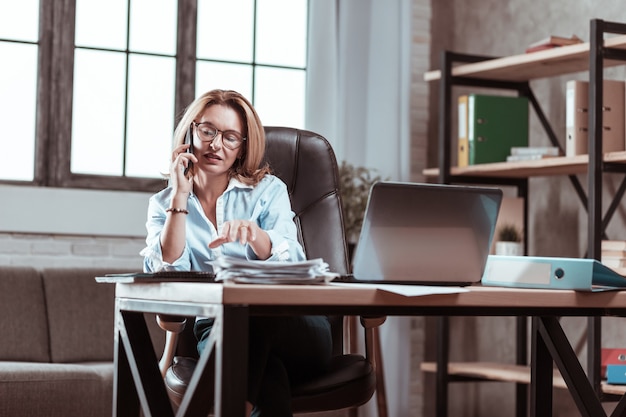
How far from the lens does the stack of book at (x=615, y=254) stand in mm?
3496

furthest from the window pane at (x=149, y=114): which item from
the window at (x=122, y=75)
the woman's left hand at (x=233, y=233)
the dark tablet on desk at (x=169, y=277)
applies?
the dark tablet on desk at (x=169, y=277)

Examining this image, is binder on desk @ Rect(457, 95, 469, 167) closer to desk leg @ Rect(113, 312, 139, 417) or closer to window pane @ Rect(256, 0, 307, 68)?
window pane @ Rect(256, 0, 307, 68)

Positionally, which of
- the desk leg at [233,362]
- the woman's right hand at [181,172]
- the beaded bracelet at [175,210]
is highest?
the woman's right hand at [181,172]

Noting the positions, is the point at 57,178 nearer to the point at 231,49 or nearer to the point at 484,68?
the point at 231,49

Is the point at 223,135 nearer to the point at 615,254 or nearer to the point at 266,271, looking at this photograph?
the point at 266,271

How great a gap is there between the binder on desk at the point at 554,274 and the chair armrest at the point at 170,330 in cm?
77

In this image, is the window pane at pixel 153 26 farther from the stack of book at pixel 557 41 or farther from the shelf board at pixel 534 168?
the stack of book at pixel 557 41

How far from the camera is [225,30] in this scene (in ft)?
15.0

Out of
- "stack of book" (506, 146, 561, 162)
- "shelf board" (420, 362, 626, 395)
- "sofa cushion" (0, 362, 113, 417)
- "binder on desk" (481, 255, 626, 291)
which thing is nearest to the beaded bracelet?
"binder on desk" (481, 255, 626, 291)

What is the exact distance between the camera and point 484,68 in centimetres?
417

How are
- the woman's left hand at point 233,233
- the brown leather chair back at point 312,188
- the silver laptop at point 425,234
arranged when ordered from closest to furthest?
the silver laptop at point 425,234, the woman's left hand at point 233,233, the brown leather chair back at point 312,188

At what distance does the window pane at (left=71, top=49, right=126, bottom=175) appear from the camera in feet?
14.1

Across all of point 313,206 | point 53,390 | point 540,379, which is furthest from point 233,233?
point 53,390

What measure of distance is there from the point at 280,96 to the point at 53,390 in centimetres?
187
